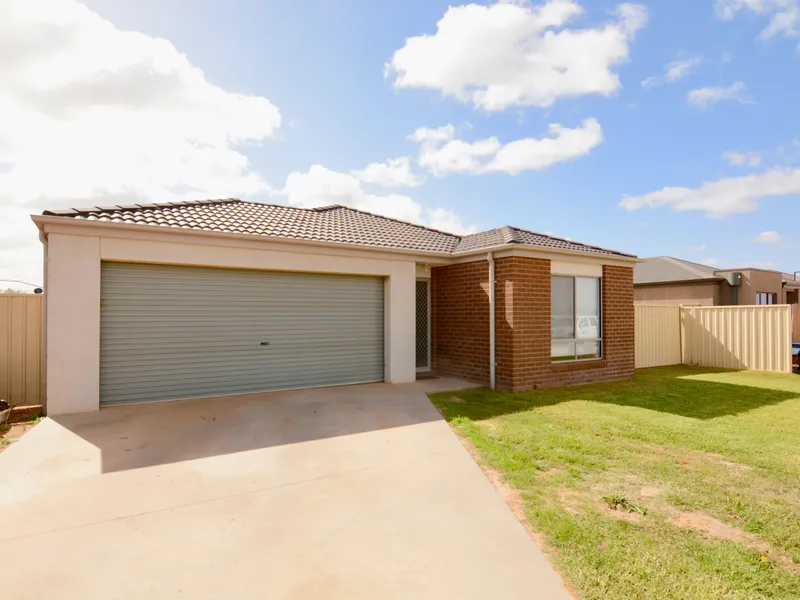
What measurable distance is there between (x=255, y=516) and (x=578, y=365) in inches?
343

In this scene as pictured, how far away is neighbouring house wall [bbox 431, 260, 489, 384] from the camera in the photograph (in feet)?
32.3

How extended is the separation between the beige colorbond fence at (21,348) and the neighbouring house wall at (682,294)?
80.0 feet

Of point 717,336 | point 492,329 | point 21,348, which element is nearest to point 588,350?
point 492,329

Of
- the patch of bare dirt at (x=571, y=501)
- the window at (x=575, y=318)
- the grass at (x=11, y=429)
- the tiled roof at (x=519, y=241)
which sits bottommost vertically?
the grass at (x=11, y=429)

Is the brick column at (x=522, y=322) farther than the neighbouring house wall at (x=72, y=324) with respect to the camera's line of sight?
Yes

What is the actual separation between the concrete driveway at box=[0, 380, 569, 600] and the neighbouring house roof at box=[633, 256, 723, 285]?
19.4m

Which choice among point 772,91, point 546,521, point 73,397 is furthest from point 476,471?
point 772,91

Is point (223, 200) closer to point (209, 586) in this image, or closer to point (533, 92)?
point (533, 92)

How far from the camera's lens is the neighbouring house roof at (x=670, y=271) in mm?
20125

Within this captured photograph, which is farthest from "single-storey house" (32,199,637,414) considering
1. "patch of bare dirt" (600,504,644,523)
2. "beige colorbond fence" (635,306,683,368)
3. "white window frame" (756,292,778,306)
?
"white window frame" (756,292,778,306)

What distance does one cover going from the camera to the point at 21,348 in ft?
26.0

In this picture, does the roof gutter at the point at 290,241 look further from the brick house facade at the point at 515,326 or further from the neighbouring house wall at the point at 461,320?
the neighbouring house wall at the point at 461,320

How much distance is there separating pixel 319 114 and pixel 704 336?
48.1 ft

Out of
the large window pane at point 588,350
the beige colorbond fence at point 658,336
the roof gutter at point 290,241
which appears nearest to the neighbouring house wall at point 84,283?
the roof gutter at point 290,241
